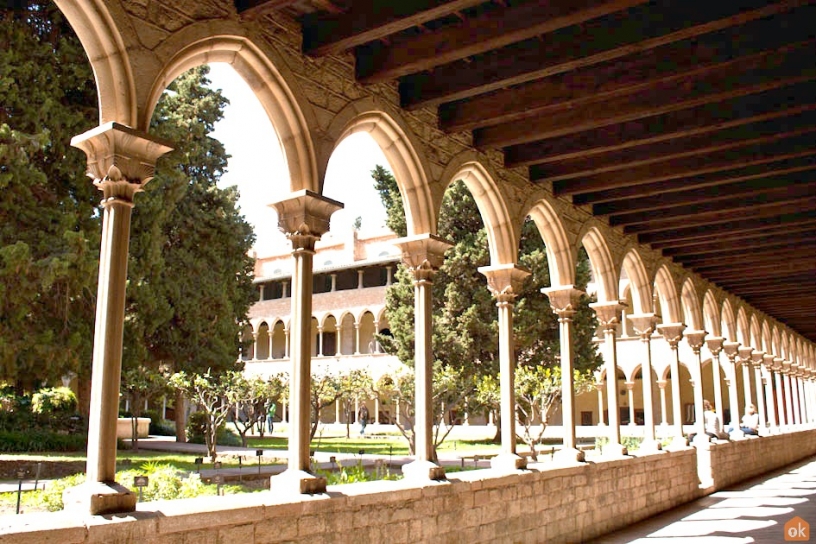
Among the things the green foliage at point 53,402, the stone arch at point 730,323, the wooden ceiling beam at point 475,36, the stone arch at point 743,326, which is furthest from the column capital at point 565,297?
the green foliage at point 53,402

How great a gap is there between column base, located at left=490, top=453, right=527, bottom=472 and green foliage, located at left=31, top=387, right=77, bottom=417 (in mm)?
14982

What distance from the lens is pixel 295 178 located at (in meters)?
4.93

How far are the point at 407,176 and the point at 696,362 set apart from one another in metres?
8.32

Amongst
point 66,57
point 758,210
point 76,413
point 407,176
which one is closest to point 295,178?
point 407,176

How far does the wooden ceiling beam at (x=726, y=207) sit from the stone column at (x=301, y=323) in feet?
17.1

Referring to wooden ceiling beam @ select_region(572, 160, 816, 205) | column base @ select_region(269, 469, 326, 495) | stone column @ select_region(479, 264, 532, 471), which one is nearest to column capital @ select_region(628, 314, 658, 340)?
wooden ceiling beam @ select_region(572, 160, 816, 205)

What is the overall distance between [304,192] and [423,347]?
1.66m

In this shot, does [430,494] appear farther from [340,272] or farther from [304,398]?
[340,272]

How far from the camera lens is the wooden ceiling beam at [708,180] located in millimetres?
7281

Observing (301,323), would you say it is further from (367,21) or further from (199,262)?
(199,262)

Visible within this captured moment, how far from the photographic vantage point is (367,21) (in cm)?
480

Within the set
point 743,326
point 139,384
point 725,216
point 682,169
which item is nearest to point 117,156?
point 682,169

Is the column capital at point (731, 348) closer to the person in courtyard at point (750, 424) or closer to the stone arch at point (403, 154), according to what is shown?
the person in courtyard at point (750, 424)

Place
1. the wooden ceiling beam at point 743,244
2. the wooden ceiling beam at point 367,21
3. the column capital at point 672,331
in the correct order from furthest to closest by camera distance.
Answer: the column capital at point 672,331
the wooden ceiling beam at point 743,244
the wooden ceiling beam at point 367,21
